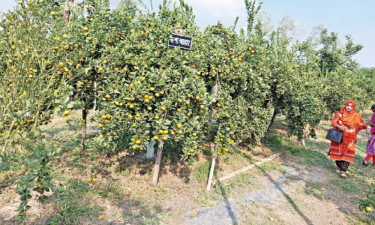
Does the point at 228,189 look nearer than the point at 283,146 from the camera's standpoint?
Yes

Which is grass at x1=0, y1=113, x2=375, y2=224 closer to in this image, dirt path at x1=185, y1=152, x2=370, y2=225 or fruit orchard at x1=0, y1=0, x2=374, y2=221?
dirt path at x1=185, y1=152, x2=370, y2=225

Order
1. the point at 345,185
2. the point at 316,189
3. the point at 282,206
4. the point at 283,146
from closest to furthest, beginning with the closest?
the point at 282,206, the point at 316,189, the point at 345,185, the point at 283,146

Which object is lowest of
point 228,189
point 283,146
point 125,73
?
point 228,189

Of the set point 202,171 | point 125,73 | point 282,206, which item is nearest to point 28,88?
point 125,73

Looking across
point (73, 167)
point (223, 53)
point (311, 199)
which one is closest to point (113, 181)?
point (73, 167)

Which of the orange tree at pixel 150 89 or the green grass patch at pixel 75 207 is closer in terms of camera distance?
the green grass patch at pixel 75 207

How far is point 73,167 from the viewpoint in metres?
5.36

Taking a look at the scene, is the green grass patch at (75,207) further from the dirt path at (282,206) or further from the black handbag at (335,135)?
the black handbag at (335,135)

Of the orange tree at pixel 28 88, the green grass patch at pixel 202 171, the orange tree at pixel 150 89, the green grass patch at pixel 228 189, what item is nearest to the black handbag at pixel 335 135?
the green grass patch at pixel 228 189

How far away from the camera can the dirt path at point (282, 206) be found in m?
4.18

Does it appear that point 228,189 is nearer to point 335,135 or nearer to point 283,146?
point 335,135

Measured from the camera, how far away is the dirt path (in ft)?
13.7

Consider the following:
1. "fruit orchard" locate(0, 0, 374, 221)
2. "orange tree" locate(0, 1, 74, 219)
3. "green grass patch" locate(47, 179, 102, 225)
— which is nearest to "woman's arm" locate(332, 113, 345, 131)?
"fruit orchard" locate(0, 0, 374, 221)

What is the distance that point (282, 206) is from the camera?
4801 mm
